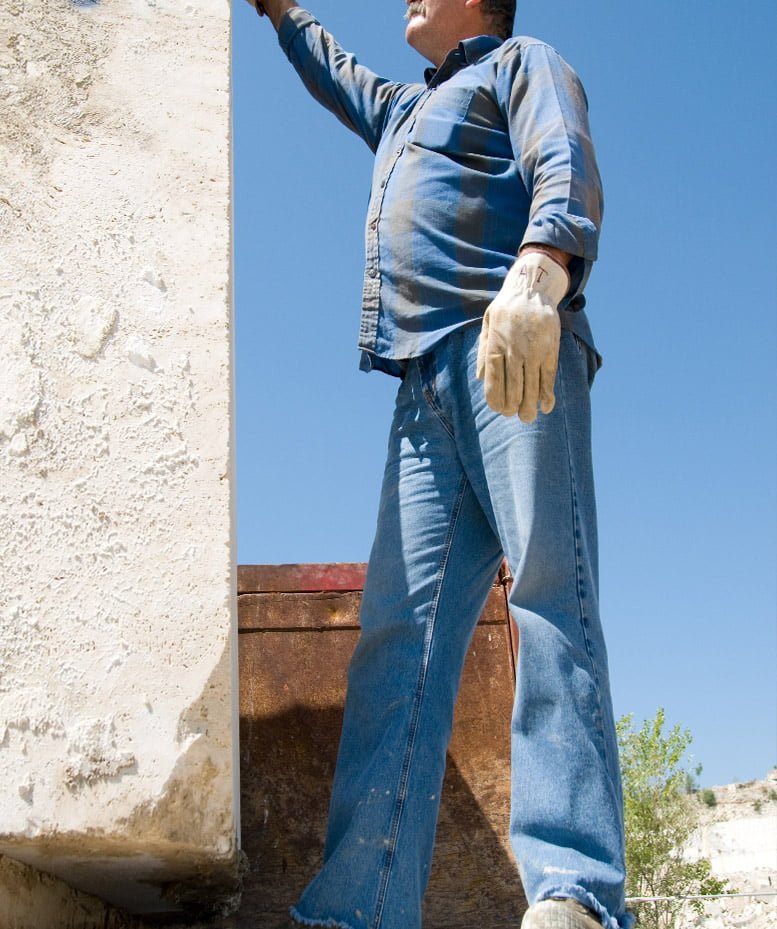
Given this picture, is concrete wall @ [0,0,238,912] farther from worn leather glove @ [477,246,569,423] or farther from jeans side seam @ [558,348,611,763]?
jeans side seam @ [558,348,611,763]

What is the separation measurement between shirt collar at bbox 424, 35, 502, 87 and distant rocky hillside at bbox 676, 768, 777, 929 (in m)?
22.4

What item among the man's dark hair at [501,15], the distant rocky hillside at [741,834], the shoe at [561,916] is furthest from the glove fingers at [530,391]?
the distant rocky hillside at [741,834]

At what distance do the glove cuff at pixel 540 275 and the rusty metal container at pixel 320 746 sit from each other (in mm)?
904

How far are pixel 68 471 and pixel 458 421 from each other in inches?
Result: 29.0

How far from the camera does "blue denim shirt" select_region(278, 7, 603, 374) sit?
174cm

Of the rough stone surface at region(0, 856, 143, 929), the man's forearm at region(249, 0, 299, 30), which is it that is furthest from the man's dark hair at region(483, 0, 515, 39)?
the rough stone surface at region(0, 856, 143, 929)

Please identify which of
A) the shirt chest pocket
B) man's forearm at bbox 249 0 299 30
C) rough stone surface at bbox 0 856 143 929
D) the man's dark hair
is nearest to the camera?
rough stone surface at bbox 0 856 143 929

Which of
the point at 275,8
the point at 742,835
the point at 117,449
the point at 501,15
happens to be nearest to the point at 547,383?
the point at 117,449

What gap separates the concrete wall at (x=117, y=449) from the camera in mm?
1330

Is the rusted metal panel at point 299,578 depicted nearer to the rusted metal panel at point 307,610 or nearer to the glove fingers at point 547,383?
the rusted metal panel at point 307,610

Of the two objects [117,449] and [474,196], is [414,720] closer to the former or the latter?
[117,449]

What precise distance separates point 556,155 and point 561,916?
52.1 inches

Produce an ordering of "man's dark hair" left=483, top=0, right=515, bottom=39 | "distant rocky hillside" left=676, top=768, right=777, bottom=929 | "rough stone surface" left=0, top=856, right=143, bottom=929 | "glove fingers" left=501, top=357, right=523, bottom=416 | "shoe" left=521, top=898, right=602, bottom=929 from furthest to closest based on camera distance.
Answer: "distant rocky hillside" left=676, top=768, right=777, bottom=929
"man's dark hair" left=483, top=0, right=515, bottom=39
"glove fingers" left=501, top=357, right=523, bottom=416
"rough stone surface" left=0, top=856, right=143, bottom=929
"shoe" left=521, top=898, right=602, bottom=929

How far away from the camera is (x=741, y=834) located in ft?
102
